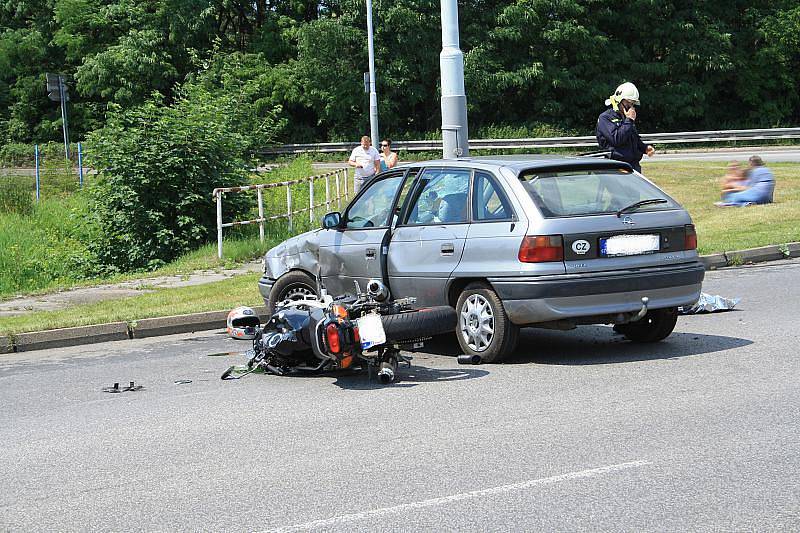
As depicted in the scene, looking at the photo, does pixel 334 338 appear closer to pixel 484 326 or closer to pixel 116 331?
pixel 484 326

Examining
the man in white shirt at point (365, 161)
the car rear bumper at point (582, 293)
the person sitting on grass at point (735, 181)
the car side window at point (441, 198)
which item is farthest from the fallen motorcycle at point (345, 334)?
the man in white shirt at point (365, 161)

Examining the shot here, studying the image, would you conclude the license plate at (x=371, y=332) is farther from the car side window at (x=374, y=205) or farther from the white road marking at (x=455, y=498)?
the white road marking at (x=455, y=498)

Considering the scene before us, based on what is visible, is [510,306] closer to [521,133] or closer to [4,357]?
[4,357]

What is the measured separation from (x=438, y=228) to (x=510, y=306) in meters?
1.14

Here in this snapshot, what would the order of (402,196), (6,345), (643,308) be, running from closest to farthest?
(643,308) → (402,196) → (6,345)

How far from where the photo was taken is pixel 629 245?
874 centimetres

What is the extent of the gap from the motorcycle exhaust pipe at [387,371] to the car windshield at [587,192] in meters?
1.68

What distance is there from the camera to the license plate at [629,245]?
8.66 m

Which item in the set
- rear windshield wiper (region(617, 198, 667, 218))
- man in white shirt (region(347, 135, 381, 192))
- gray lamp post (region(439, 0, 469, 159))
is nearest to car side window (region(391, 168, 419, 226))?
rear windshield wiper (region(617, 198, 667, 218))

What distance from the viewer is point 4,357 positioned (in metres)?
11.3

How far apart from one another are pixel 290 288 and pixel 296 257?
0.31 meters

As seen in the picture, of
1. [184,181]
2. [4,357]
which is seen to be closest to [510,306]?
[4,357]

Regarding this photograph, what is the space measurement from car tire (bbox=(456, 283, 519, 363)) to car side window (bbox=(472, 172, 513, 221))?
596mm

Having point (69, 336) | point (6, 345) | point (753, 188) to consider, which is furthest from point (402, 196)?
point (753, 188)
